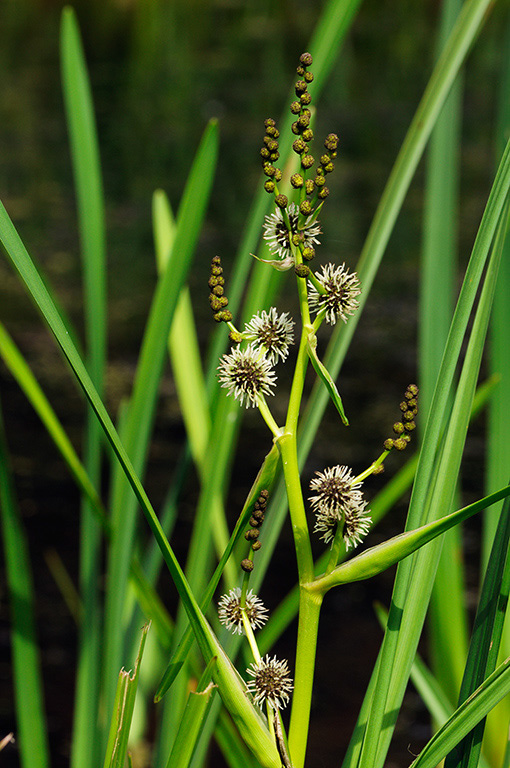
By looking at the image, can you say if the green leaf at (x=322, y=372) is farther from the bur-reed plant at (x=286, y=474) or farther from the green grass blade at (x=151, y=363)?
the green grass blade at (x=151, y=363)

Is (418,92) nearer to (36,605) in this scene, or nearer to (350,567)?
(36,605)

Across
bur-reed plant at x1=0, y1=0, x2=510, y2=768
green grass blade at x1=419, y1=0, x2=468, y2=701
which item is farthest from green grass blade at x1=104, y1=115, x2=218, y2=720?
green grass blade at x1=419, y1=0, x2=468, y2=701

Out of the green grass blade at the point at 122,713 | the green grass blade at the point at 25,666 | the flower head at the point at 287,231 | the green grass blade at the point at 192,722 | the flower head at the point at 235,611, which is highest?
the green grass blade at the point at 25,666

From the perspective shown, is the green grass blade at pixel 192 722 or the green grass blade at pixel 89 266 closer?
the green grass blade at pixel 192 722

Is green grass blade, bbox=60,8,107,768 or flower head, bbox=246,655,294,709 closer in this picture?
flower head, bbox=246,655,294,709

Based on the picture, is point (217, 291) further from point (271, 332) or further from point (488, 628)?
point (488, 628)

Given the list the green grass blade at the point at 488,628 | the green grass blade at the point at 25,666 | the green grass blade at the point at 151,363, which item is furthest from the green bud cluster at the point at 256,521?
the green grass blade at the point at 25,666

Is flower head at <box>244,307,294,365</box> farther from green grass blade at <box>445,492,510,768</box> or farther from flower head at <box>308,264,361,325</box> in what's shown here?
green grass blade at <box>445,492,510,768</box>

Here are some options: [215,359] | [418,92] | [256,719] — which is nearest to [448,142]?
[215,359]
